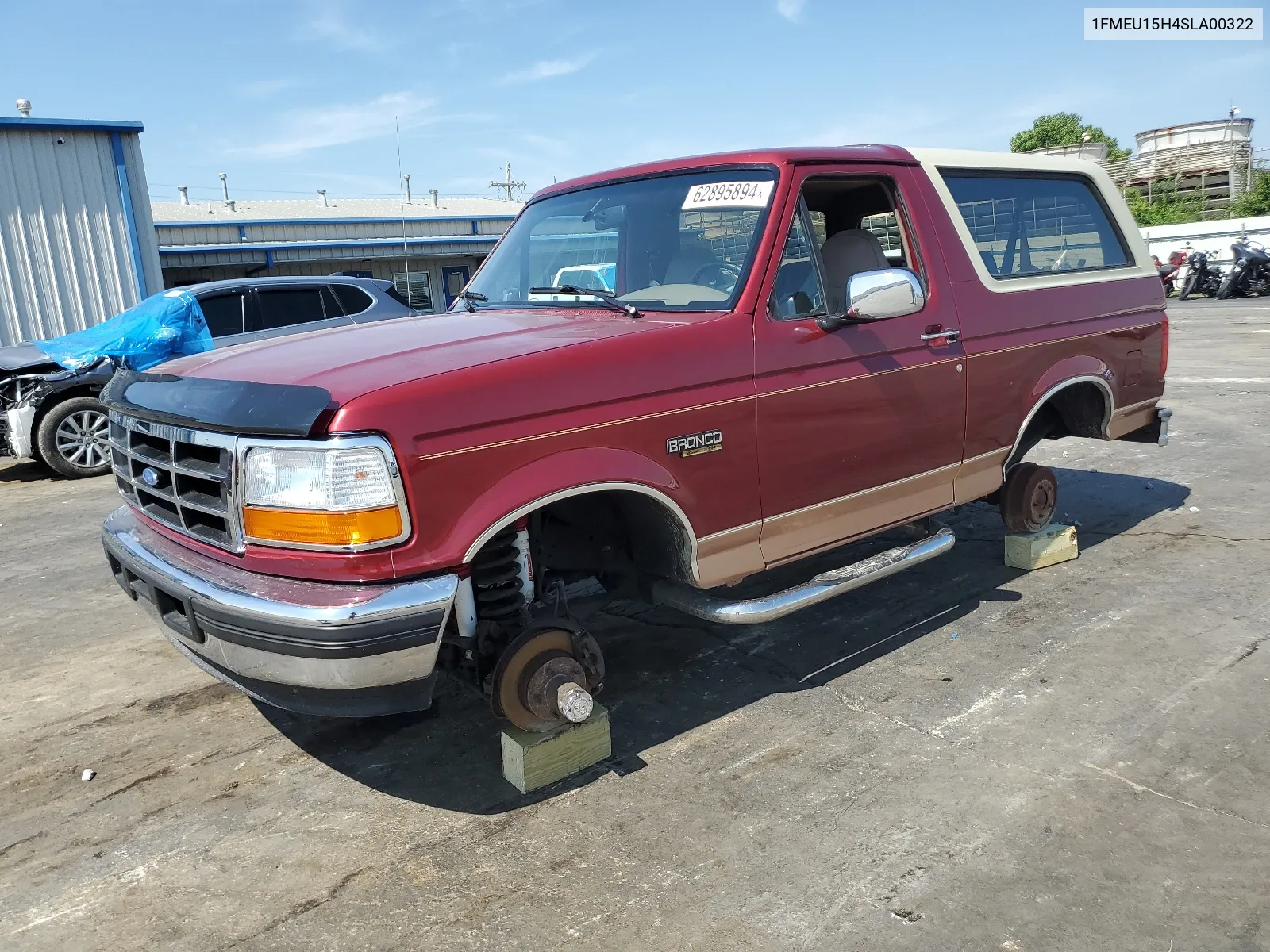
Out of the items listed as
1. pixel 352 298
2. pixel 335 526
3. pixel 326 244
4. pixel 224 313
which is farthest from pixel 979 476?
pixel 326 244

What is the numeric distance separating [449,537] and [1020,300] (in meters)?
3.21

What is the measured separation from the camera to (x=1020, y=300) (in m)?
4.60

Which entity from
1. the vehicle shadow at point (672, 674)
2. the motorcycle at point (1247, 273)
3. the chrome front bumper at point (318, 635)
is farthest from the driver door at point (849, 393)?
the motorcycle at point (1247, 273)

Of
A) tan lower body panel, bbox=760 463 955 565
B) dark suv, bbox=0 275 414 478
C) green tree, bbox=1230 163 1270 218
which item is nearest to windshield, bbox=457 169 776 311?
tan lower body panel, bbox=760 463 955 565

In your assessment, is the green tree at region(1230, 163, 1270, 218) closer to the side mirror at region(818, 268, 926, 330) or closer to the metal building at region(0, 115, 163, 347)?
the metal building at region(0, 115, 163, 347)

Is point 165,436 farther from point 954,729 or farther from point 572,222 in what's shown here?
point 954,729

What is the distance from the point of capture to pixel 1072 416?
17.7ft

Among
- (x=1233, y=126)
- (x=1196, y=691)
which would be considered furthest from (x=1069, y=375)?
(x=1233, y=126)

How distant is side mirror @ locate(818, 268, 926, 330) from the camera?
360cm

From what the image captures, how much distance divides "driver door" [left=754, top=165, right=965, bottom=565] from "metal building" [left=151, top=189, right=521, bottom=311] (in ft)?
52.5

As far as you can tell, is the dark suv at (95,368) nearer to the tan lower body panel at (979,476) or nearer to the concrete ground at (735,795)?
the concrete ground at (735,795)

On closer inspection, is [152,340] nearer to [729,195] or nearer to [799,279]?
[729,195]

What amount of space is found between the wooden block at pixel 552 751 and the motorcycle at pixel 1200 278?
2640cm

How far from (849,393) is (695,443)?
836 mm
